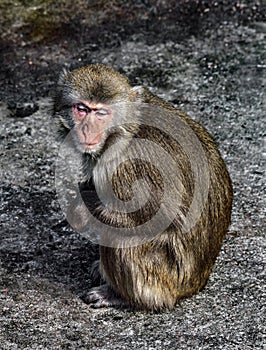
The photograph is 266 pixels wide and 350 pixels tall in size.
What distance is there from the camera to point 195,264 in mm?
4758

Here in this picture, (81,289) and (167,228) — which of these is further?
(81,289)

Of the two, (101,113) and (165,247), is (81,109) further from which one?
(165,247)

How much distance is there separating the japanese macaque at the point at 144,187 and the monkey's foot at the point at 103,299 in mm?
16

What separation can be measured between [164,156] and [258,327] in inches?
40.1

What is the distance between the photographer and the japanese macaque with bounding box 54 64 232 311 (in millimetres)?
4668

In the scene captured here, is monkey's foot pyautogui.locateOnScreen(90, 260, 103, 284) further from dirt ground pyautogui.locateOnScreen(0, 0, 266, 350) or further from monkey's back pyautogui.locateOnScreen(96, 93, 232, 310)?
monkey's back pyautogui.locateOnScreen(96, 93, 232, 310)

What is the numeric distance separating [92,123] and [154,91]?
7.27ft

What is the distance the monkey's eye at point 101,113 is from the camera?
4.76m

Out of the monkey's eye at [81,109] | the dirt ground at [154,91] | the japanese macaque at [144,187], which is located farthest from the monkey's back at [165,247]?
the monkey's eye at [81,109]

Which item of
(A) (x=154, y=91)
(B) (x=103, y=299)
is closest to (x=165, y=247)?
(B) (x=103, y=299)

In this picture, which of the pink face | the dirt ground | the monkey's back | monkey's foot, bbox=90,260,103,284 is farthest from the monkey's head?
the dirt ground

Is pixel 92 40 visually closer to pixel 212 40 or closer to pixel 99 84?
pixel 212 40

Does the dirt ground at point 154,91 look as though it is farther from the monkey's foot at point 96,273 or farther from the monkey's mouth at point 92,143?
the monkey's mouth at point 92,143

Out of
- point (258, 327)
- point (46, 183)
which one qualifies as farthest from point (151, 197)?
point (46, 183)
